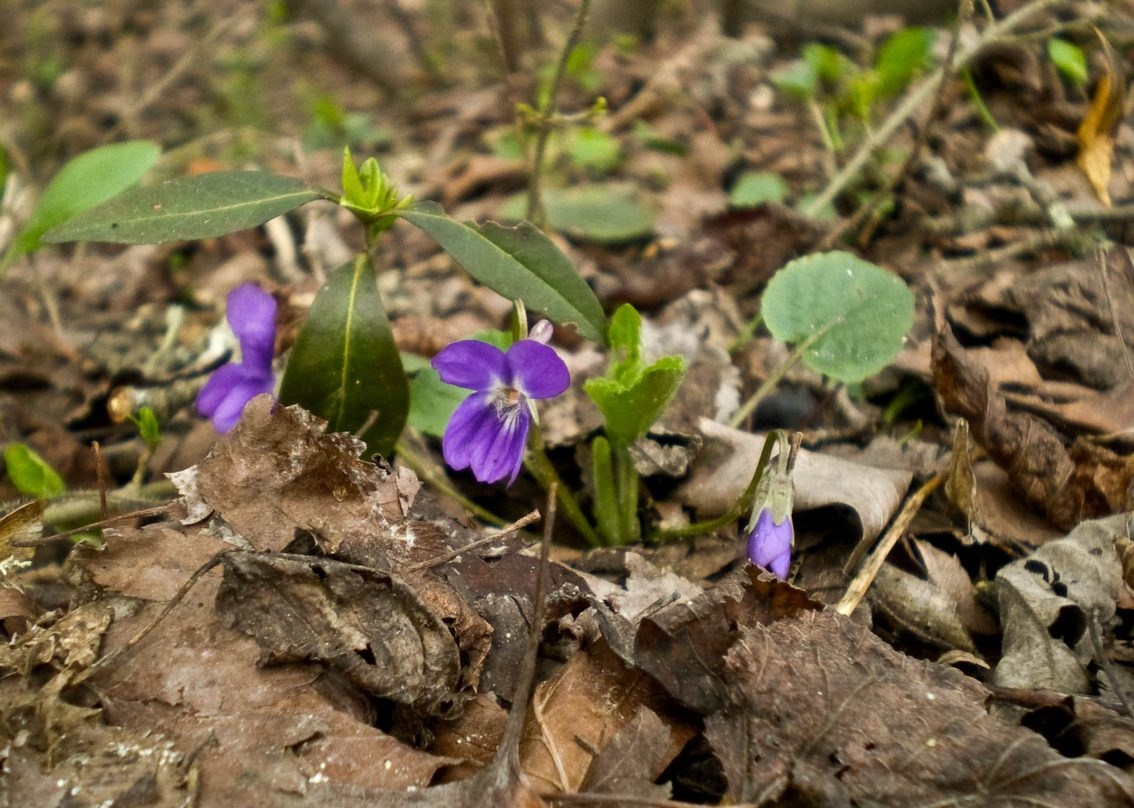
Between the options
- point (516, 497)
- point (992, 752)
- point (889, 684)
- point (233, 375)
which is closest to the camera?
point (992, 752)

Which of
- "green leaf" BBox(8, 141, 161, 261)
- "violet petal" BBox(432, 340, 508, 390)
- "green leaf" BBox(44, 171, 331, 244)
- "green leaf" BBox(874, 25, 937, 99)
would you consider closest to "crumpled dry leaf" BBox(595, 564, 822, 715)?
"violet petal" BBox(432, 340, 508, 390)

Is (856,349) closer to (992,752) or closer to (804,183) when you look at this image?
(992,752)

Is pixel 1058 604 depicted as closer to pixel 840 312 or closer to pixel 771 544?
pixel 771 544

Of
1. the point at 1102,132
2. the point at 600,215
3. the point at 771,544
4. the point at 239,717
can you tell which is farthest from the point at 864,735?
the point at 1102,132

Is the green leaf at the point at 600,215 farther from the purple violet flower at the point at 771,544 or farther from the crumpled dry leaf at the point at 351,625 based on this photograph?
the crumpled dry leaf at the point at 351,625

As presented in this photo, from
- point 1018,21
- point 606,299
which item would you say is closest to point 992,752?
point 606,299

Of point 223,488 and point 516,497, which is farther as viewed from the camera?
point 516,497
